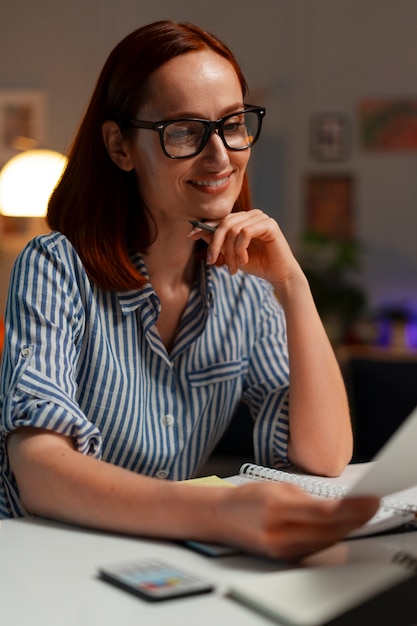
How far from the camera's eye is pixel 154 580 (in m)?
0.85

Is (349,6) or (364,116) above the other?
(349,6)

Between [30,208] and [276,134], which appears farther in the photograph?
[276,134]

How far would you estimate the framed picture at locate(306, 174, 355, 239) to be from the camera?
238 inches

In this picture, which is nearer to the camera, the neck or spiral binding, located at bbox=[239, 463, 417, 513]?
spiral binding, located at bbox=[239, 463, 417, 513]

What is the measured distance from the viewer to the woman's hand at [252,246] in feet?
4.89

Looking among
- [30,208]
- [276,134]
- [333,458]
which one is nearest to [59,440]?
[333,458]

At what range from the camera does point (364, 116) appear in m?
5.98

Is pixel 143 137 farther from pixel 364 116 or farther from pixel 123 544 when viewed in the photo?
pixel 364 116

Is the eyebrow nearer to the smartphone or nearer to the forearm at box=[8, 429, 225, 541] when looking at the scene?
the forearm at box=[8, 429, 225, 541]

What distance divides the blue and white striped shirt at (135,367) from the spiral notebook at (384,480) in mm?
185

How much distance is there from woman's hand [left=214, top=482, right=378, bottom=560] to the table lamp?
13.6 ft

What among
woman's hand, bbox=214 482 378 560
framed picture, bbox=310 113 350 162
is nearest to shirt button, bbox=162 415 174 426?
woman's hand, bbox=214 482 378 560

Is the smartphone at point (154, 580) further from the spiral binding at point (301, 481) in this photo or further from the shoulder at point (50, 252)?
the shoulder at point (50, 252)

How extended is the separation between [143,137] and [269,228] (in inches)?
10.2
